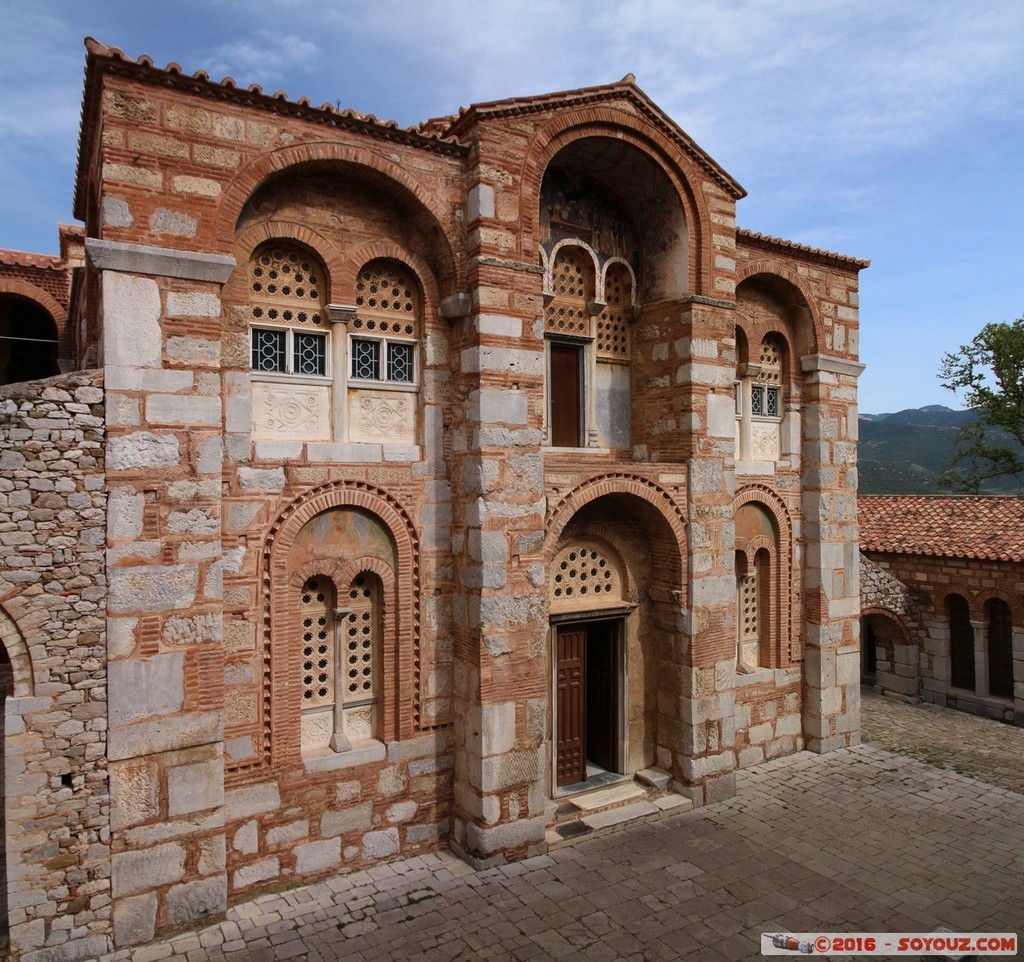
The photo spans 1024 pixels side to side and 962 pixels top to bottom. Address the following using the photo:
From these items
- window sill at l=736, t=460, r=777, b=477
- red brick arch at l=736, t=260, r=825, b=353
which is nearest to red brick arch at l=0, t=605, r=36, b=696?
window sill at l=736, t=460, r=777, b=477

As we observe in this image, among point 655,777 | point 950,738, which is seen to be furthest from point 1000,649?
point 655,777

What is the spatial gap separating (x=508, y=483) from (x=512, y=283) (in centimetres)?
226

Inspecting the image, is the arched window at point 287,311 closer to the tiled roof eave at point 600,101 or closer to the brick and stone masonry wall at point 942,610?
the tiled roof eave at point 600,101

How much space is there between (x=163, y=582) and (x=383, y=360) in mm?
3298

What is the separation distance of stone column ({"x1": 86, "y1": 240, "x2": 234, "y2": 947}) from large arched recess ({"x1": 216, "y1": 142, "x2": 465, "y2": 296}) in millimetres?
655

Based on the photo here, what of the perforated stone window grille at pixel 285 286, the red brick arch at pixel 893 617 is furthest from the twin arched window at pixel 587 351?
the red brick arch at pixel 893 617

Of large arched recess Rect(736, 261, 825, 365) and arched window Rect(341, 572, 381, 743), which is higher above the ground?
large arched recess Rect(736, 261, 825, 365)

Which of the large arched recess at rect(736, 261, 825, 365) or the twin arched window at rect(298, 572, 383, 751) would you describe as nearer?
the twin arched window at rect(298, 572, 383, 751)

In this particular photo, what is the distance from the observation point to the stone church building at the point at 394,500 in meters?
6.16

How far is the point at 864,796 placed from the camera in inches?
383

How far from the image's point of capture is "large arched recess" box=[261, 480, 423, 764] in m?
7.17

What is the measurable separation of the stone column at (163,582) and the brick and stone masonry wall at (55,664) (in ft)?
0.46

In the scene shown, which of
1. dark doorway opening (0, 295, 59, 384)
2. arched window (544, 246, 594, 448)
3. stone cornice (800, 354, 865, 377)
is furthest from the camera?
dark doorway opening (0, 295, 59, 384)

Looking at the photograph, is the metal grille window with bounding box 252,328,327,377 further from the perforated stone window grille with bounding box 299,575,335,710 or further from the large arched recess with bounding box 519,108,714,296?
the large arched recess with bounding box 519,108,714,296
